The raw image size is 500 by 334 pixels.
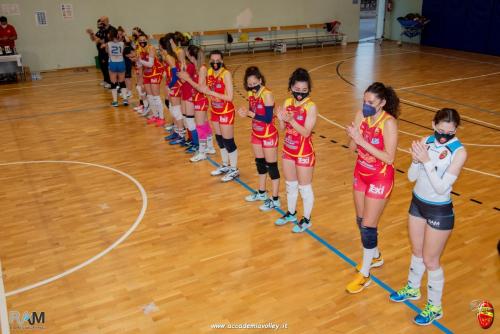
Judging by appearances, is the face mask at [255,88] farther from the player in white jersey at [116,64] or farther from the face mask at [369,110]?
the player in white jersey at [116,64]

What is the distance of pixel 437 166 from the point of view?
143 inches

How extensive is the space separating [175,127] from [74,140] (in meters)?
2.19

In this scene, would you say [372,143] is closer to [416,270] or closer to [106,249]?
[416,270]

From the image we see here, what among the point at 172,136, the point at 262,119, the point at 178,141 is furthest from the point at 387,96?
the point at 172,136

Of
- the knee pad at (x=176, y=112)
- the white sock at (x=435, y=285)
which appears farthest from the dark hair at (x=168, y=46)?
the white sock at (x=435, y=285)

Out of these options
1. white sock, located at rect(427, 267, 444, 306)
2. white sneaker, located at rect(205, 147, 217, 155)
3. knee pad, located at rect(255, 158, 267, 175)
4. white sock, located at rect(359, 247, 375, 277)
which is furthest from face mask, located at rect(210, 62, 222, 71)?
white sock, located at rect(427, 267, 444, 306)

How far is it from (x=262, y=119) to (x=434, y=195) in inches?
100

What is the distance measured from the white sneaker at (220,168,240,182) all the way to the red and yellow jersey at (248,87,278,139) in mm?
1596

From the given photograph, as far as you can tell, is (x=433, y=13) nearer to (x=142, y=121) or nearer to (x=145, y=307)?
(x=142, y=121)

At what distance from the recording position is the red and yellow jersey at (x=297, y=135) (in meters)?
5.03

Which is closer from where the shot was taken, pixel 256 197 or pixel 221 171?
pixel 256 197

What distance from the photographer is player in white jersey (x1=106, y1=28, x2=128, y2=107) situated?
10755 millimetres

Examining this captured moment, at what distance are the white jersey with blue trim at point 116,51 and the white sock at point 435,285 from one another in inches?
365

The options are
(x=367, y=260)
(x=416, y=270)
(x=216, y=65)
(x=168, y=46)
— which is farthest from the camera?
(x=168, y=46)
